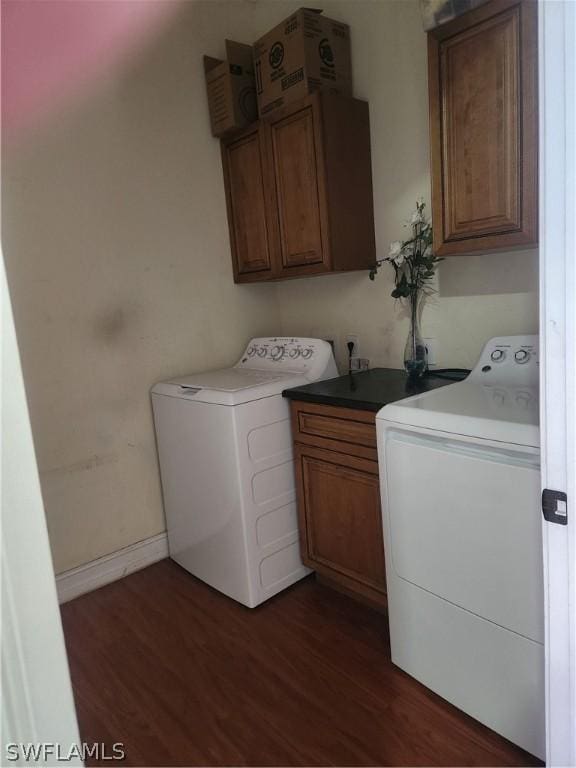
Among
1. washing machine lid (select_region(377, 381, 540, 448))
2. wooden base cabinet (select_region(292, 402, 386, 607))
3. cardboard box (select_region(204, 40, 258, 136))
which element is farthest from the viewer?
cardboard box (select_region(204, 40, 258, 136))

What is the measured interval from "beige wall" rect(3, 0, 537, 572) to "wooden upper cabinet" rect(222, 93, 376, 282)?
0.11m

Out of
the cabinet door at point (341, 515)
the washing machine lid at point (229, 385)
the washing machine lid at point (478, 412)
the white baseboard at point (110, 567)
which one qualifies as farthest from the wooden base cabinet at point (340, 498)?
the white baseboard at point (110, 567)

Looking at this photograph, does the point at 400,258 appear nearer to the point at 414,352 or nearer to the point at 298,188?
the point at 414,352

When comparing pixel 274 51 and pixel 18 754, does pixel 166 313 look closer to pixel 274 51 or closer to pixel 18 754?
pixel 274 51

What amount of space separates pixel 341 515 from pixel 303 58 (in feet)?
6.35

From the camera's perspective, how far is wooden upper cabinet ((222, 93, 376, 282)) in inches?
89.0

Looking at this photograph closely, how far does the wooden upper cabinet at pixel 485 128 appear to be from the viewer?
1529 millimetres

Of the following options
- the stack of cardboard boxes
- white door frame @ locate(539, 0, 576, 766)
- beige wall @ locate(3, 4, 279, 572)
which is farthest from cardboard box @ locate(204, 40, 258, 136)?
white door frame @ locate(539, 0, 576, 766)

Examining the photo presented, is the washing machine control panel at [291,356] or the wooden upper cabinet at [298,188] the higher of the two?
the wooden upper cabinet at [298,188]

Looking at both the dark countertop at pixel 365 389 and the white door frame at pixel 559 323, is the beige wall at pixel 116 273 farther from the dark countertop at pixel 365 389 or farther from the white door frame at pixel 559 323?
the white door frame at pixel 559 323

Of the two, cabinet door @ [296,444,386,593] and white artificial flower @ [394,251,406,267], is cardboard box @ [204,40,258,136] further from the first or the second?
cabinet door @ [296,444,386,593]

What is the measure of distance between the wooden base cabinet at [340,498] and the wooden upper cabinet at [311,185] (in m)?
0.75

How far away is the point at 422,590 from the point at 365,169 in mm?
1812

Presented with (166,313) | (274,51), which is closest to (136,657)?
(166,313)
